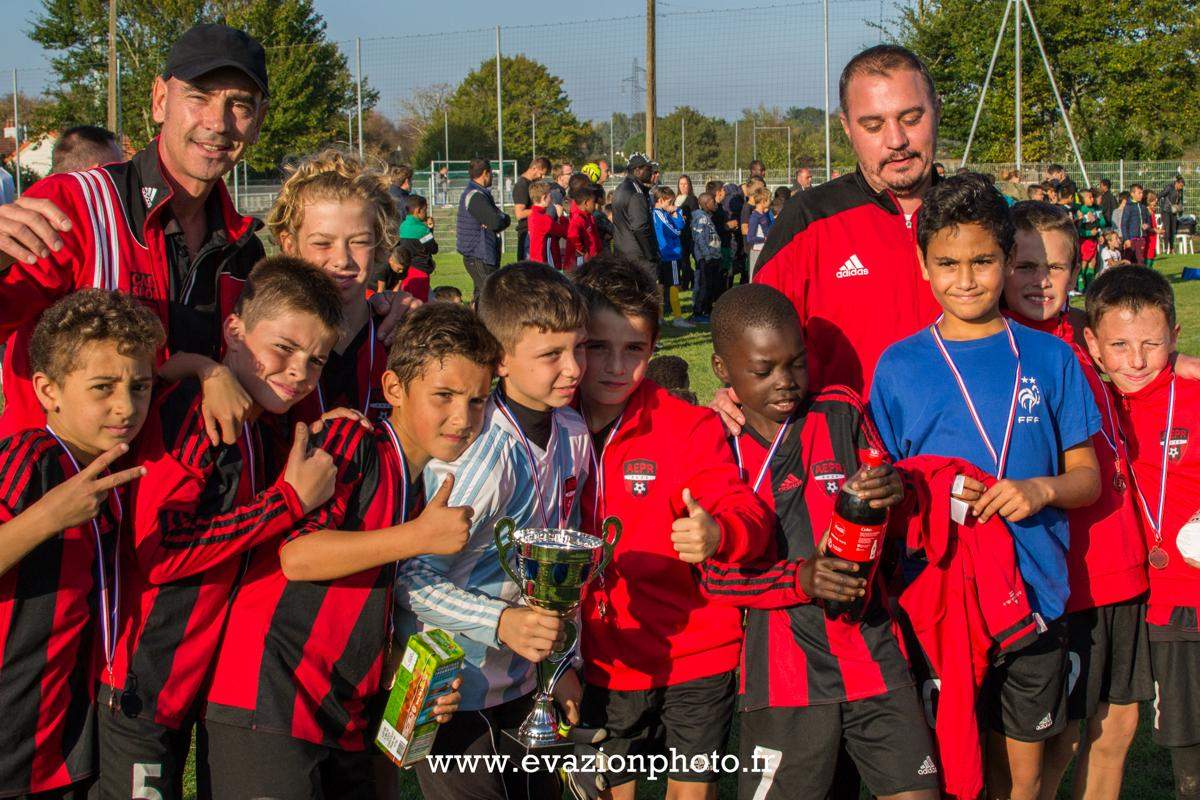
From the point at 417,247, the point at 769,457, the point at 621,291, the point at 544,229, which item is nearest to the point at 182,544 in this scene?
the point at 621,291

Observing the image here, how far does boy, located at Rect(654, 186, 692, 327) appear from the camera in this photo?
58.7ft

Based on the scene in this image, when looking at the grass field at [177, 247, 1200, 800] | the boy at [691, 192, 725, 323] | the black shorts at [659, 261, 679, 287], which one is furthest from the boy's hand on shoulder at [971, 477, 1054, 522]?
the black shorts at [659, 261, 679, 287]

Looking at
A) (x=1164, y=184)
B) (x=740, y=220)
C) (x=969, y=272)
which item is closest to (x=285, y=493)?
(x=969, y=272)

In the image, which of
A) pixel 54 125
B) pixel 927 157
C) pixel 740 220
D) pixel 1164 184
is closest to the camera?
pixel 927 157

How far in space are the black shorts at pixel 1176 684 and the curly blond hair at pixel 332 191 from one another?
9.75 feet

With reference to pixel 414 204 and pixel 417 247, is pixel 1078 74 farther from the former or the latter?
pixel 417 247

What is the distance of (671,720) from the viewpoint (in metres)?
3.39

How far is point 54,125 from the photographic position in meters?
39.2

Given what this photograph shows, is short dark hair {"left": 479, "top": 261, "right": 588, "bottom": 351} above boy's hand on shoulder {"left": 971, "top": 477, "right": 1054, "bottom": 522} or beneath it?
above

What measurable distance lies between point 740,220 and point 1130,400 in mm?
16735

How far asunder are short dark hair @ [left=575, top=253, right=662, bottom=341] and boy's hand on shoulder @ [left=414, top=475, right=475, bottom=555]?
93cm

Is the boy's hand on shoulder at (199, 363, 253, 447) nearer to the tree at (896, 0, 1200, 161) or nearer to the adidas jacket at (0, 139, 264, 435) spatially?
the adidas jacket at (0, 139, 264, 435)

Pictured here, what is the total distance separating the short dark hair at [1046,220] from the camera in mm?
3801

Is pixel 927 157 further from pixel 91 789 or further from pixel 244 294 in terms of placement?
pixel 91 789
